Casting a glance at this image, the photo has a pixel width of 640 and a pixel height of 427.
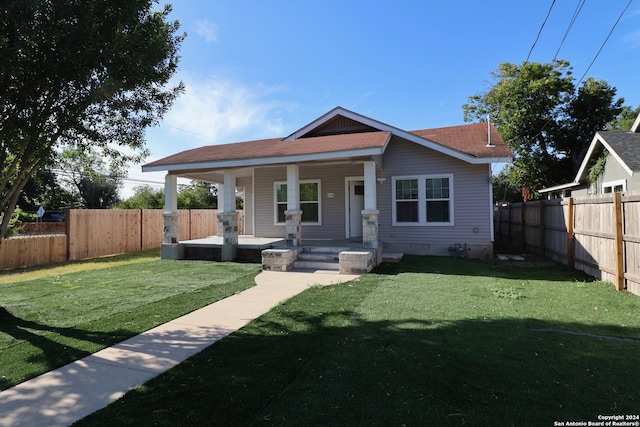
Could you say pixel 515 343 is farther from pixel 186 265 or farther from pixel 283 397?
pixel 186 265

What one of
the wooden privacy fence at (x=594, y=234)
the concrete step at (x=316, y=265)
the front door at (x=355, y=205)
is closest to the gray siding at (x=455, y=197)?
the front door at (x=355, y=205)

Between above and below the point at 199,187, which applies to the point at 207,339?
below

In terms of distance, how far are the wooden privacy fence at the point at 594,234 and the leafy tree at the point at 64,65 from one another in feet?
27.3

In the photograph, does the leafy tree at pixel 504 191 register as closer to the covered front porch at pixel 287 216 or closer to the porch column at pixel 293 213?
the covered front porch at pixel 287 216

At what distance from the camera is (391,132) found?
10977 millimetres

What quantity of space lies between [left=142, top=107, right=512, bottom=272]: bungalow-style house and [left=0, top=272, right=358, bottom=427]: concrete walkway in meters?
4.00

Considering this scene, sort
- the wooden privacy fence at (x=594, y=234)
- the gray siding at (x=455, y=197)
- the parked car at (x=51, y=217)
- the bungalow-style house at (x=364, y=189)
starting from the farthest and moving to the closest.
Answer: the parked car at (x=51, y=217) < the gray siding at (x=455, y=197) < the bungalow-style house at (x=364, y=189) < the wooden privacy fence at (x=594, y=234)

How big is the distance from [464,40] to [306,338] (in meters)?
14.0

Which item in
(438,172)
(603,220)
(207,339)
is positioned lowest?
(207,339)

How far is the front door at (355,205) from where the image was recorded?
12281mm

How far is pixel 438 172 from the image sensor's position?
10.8m

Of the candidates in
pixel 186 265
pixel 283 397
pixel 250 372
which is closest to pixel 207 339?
pixel 250 372

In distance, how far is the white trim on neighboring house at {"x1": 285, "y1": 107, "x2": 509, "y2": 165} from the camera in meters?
9.95

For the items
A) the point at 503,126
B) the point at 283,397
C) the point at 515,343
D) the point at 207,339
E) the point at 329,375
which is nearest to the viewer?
the point at 283,397
